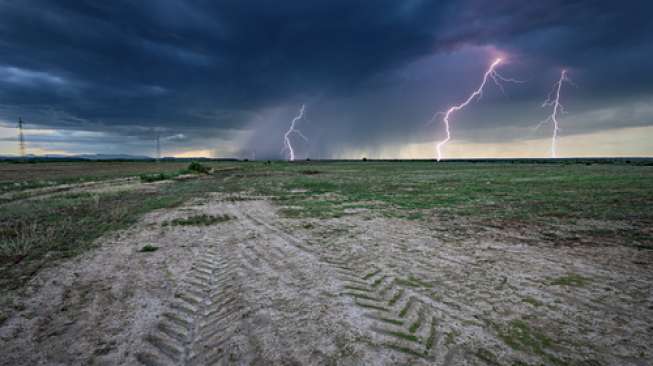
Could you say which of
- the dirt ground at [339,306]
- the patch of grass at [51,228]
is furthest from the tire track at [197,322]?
the patch of grass at [51,228]

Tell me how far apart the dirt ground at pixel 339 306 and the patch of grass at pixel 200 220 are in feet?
9.27

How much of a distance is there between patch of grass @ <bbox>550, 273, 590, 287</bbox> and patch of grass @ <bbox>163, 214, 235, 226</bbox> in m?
10.6

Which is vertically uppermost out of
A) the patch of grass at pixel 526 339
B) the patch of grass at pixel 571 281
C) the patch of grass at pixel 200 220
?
the patch of grass at pixel 526 339

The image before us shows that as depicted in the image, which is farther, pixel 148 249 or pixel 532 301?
pixel 148 249

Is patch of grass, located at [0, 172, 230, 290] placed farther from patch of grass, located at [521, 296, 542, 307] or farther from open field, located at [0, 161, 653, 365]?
patch of grass, located at [521, 296, 542, 307]

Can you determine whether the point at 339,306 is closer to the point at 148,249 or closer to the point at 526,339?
the point at 526,339

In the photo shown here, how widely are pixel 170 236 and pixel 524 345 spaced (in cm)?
930

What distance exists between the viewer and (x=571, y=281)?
5199 millimetres

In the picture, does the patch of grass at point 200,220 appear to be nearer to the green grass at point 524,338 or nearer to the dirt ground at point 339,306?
the dirt ground at point 339,306

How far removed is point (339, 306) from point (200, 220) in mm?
8797

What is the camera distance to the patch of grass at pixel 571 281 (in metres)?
5.07

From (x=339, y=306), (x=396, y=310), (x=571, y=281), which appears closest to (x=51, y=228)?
(x=339, y=306)

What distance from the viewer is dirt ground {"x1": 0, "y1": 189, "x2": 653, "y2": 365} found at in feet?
10.7

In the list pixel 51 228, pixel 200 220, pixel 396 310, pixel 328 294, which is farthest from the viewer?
pixel 200 220
